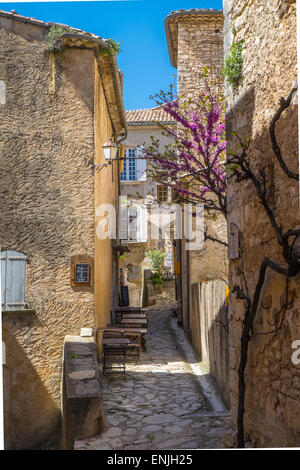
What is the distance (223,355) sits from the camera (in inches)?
282

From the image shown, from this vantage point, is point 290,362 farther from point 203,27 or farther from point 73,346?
point 203,27

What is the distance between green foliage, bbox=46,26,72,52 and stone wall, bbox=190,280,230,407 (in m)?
5.29

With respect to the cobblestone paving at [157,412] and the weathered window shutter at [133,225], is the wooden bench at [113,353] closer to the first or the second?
the cobblestone paving at [157,412]

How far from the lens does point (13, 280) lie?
9047mm

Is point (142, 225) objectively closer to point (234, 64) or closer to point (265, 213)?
point (234, 64)

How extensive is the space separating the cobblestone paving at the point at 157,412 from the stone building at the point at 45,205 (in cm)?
138

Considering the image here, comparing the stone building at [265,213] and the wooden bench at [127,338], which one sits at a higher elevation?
the stone building at [265,213]

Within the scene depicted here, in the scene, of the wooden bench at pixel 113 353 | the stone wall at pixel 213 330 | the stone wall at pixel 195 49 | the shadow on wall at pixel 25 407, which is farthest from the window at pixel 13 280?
the stone wall at pixel 195 49

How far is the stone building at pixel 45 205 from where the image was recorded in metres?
8.83

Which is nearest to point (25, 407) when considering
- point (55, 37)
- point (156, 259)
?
point (55, 37)

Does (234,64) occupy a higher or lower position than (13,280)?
higher

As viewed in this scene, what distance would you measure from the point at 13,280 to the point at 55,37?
4.62 metres

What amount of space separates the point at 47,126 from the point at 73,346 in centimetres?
415
